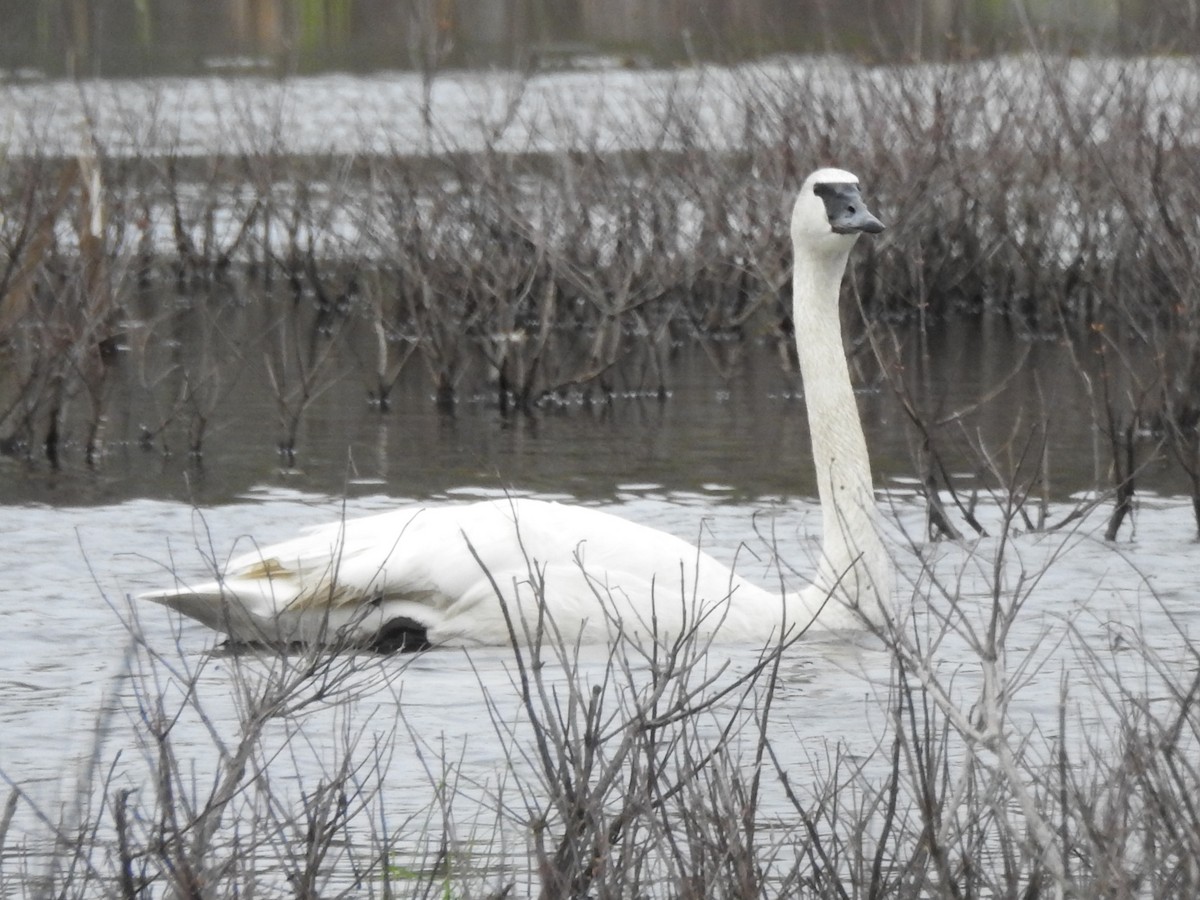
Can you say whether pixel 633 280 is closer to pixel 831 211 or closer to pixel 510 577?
pixel 831 211

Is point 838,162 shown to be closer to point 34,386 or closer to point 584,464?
point 584,464

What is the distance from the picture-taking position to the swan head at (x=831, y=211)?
7.72 meters

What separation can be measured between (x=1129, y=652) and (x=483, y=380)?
21.3 feet

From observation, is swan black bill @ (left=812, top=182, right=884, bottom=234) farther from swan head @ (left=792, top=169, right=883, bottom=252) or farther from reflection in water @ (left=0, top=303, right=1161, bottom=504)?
reflection in water @ (left=0, top=303, right=1161, bottom=504)

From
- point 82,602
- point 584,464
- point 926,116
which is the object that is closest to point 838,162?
point 926,116

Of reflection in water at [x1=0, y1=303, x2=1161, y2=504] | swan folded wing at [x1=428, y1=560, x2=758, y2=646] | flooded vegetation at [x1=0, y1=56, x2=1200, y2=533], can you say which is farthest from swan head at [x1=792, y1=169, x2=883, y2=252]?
flooded vegetation at [x1=0, y1=56, x2=1200, y2=533]

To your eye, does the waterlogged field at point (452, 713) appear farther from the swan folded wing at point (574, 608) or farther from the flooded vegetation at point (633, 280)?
the flooded vegetation at point (633, 280)

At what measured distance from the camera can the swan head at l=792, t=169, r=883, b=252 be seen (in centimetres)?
772

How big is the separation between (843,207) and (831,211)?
0.04 m

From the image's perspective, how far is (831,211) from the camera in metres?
7.78

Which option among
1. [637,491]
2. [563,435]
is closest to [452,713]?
Result: [637,491]

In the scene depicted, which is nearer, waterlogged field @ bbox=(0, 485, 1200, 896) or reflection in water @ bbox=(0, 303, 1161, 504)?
waterlogged field @ bbox=(0, 485, 1200, 896)

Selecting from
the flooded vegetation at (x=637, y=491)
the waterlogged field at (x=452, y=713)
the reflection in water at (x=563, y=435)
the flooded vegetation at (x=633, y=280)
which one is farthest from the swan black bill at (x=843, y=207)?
the flooded vegetation at (x=633, y=280)

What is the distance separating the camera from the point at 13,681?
7.12 metres
